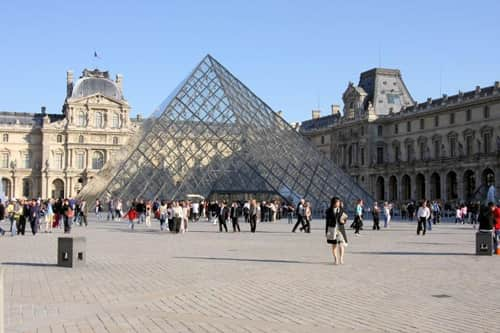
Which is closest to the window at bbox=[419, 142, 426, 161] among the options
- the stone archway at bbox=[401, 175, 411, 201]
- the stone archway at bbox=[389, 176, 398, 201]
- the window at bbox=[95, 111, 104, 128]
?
the stone archway at bbox=[401, 175, 411, 201]

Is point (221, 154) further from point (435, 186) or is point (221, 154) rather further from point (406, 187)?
point (406, 187)

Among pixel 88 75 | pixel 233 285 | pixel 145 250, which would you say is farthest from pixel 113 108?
pixel 233 285

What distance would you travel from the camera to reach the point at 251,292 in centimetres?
887

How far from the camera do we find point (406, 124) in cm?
6644

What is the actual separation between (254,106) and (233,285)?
1076 inches

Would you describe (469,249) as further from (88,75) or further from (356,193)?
(88,75)

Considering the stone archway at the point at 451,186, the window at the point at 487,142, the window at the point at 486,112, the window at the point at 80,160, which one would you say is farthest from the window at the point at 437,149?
the window at the point at 80,160

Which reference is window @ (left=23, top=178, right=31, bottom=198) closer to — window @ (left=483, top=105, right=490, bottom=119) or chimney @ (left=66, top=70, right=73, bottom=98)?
chimney @ (left=66, top=70, right=73, bottom=98)

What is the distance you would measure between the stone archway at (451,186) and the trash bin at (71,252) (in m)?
50.3

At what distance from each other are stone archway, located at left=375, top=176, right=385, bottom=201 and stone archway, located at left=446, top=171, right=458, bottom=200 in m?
10.1

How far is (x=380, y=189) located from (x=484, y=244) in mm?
55452

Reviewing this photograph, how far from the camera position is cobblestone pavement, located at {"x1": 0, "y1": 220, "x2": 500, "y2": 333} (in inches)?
269

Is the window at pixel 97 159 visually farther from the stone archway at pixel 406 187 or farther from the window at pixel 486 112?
the window at pixel 486 112

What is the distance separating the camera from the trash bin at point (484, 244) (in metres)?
14.4
